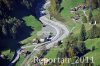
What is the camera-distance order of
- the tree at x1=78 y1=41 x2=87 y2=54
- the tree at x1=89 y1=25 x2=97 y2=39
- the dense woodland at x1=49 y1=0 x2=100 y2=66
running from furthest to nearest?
the tree at x1=89 y1=25 x2=97 y2=39, the tree at x1=78 y1=41 x2=87 y2=54, the dense woodland at x1=49 y1=0 x2=100 y2=66

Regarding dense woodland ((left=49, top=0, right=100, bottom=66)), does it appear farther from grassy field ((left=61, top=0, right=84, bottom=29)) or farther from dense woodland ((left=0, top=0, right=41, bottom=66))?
dense woodland ((left=0, top=0, right=41, bottom=66))

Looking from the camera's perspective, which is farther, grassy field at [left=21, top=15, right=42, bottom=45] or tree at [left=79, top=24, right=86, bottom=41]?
grassy field at [left=21, top=15, right=42, bottom=45]

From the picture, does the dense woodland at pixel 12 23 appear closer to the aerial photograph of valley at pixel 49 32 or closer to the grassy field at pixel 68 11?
the aerial photograph of valley at pixel 49 32

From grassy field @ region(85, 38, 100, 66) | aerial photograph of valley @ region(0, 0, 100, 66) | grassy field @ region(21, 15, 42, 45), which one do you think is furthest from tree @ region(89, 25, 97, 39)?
grassy field @ region(21, 15, 42, 45)

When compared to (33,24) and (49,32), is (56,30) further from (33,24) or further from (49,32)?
(33,24)

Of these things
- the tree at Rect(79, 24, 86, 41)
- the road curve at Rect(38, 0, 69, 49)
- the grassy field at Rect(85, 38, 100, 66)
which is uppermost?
the road curve at Rect(38, 0, 69, 49)

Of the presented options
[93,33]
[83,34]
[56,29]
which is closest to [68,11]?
[56,29]

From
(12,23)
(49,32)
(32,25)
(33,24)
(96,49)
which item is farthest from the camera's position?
(33,24)

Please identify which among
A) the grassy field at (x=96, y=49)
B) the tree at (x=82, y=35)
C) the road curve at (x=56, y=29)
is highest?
the road curve at (x=56, y=29)

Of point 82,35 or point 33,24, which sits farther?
point 33,24

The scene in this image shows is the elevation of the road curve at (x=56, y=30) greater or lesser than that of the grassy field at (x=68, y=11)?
lesser

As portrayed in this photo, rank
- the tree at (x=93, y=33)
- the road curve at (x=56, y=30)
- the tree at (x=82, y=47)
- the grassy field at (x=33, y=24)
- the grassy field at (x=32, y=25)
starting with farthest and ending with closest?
1. the grassy field at (x=33, y=24)
2. the grassy field at (x=32, y=25)
3. the road curve at (x=56, y=30)
4. the tree at (x=93, y=33)
5. the tree at (x=82, y=47)

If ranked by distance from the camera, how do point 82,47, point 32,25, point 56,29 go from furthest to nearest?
point 32,25, point 56,29, point 82,47

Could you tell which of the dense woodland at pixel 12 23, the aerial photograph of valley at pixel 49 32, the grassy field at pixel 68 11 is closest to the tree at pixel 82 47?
the aerial photograph of valley at pixel 49 32
